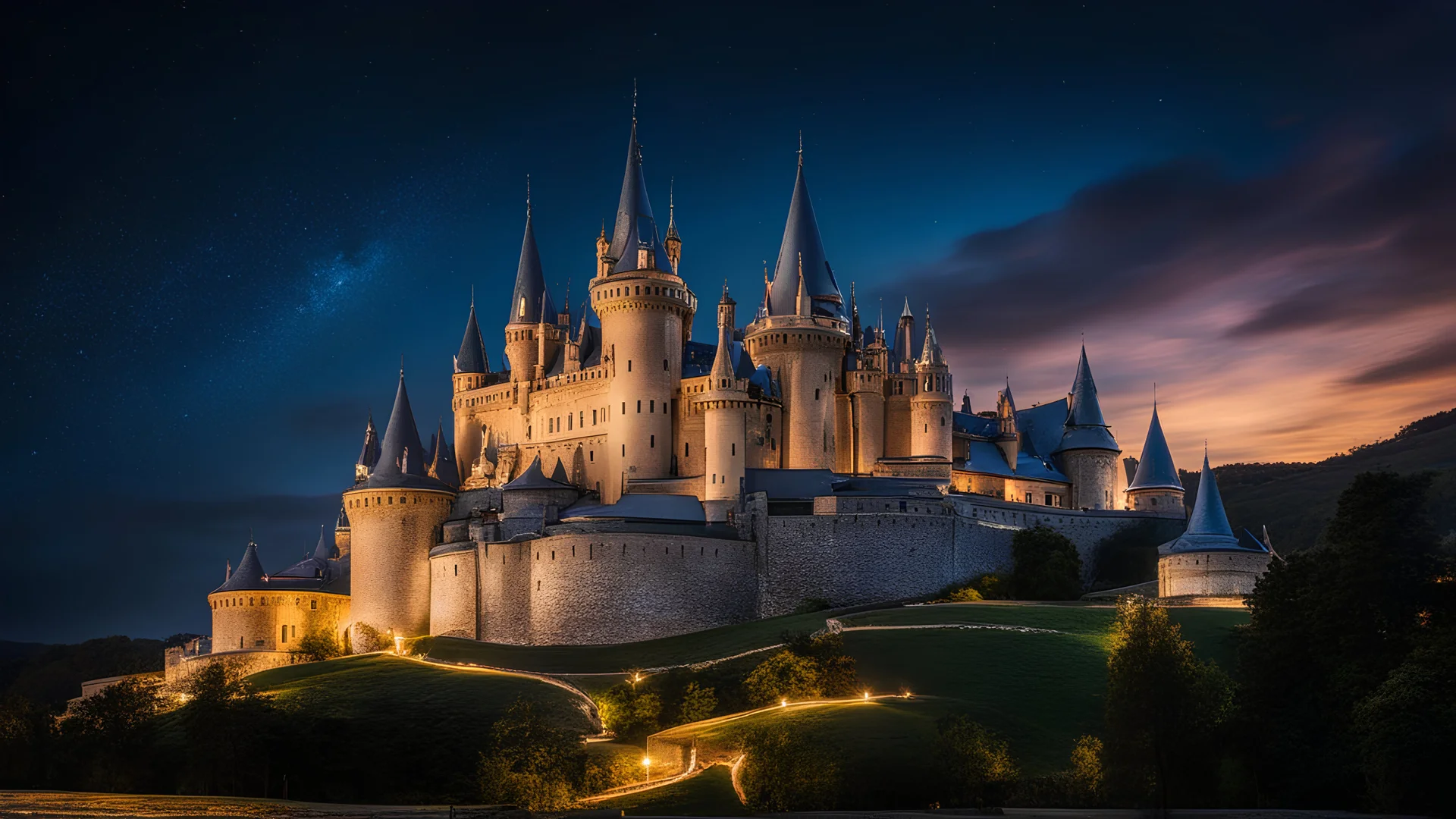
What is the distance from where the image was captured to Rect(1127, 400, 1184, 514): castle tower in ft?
316

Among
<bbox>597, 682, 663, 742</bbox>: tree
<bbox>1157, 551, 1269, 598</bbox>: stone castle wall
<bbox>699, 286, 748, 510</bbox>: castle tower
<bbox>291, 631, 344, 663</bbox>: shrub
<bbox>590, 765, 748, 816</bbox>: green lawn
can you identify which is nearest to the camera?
<bbox>590, 765, 748, 816</bbox>: green lawn

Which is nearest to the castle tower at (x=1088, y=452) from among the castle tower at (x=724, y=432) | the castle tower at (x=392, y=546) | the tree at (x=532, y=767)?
the castle tower at (x=724, y=432)

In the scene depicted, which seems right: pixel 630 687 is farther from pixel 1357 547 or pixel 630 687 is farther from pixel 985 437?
pixel 985 437

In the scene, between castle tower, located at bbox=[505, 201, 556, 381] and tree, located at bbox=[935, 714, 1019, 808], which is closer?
tree, located at bbox=[935, 714, 1019, 808]

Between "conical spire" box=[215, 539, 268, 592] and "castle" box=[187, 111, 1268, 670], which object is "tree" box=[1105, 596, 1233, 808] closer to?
"castle" box=[187, 111, 1268, 670]

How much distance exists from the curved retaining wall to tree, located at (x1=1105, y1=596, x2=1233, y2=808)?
111 ft

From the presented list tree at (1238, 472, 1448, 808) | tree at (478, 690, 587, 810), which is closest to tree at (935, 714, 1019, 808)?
tree at (1238, 472, 1448, 808)

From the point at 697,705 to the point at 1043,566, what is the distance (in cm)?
2776

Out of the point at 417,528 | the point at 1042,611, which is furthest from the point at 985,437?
the point at 417,528

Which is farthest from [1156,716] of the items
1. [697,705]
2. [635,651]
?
[635,651]

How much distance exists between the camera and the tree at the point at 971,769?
43.6 meters

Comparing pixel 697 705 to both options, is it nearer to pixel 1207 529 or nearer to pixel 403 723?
pixel 403 723

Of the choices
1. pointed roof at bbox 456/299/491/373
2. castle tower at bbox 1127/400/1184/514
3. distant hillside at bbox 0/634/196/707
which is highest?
pointed roof at bbox 456/299/491/373

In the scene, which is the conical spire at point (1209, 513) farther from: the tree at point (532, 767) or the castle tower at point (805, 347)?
the tree at point (532, 767)
